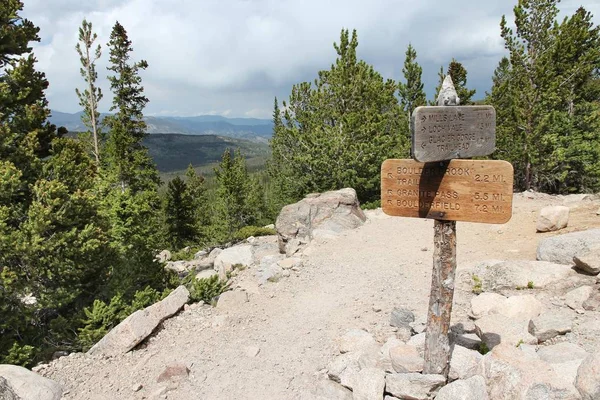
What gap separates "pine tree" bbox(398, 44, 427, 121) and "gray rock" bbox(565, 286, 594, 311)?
24316mm

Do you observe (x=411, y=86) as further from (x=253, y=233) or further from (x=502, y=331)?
(x=502, y=331)

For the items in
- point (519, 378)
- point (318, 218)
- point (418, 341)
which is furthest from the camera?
point (318, 218)

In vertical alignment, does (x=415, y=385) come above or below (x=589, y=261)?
below

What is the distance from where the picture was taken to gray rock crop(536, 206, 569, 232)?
11484mm

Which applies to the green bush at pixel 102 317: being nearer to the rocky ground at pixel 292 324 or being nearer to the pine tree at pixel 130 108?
the rocky ground at pixel 292 324

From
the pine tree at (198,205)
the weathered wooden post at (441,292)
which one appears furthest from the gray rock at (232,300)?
the pine tree at (198,205)

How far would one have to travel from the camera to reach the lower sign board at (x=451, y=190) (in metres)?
4.38

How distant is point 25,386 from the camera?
6449 mm

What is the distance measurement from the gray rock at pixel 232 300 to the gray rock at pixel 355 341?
A: 12.1 feet

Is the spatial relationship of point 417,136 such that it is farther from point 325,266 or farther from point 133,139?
point 133,139

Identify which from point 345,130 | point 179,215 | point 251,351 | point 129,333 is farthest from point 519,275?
point 179,215

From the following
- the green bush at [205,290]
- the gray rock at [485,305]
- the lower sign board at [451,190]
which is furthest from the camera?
the green bush at [205,290]

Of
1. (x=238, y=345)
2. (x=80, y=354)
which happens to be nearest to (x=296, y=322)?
(x=238, y=345)

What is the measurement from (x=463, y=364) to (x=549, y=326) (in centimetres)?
163
